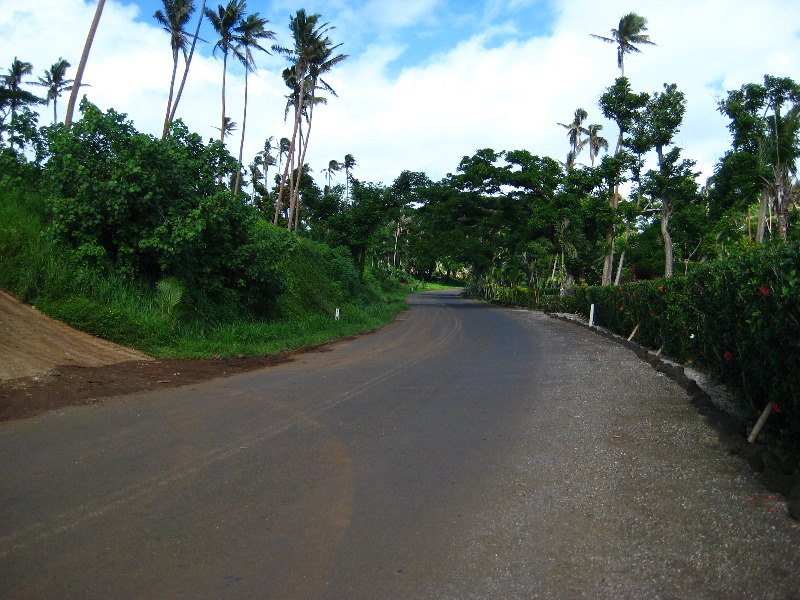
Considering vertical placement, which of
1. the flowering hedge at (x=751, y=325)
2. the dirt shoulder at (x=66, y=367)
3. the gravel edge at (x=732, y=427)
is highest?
the flowering hedge at (x=751, y=325)

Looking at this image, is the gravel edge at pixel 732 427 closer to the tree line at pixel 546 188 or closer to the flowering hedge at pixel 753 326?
the flowering hedge at pixel 753 326

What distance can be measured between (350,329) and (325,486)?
17779 millimetres

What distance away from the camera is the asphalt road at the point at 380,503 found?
12.6ft

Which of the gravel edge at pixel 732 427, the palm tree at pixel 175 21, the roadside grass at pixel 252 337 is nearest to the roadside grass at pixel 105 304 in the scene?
the roadside grass at pixel 252 337

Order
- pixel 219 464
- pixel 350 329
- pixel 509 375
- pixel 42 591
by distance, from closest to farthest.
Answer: pixel 42 591 < pixel 219 464 < pixel 509 375 < pixel 350 329

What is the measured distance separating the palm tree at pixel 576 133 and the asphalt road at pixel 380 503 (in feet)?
175

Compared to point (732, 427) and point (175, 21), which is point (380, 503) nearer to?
point (732, 427)

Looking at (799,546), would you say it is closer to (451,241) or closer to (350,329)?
(350,329)

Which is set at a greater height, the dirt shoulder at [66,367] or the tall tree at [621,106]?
the tall tree at [621,106]

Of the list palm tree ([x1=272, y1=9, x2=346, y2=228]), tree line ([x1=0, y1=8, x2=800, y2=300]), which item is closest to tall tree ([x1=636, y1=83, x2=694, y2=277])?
tree line ([x1=0, y1=8, x2=800, y2=300])

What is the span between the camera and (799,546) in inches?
170

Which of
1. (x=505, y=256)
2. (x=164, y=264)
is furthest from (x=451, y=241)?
(x=164, y=264)

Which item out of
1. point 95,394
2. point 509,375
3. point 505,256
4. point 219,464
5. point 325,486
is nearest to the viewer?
point 325,486

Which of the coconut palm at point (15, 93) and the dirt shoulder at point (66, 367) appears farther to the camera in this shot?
the coconut palm at point (15, 93)
